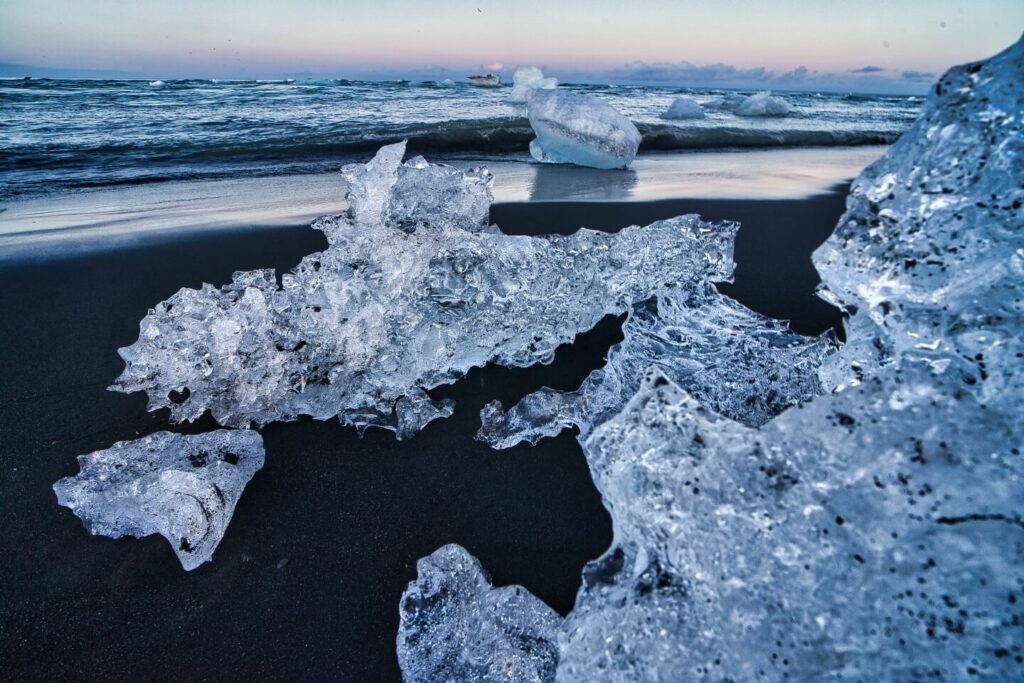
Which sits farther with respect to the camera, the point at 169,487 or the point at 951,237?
the point at 169,487

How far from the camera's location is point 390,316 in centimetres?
221

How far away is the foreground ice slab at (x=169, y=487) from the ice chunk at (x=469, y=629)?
0.62 meters

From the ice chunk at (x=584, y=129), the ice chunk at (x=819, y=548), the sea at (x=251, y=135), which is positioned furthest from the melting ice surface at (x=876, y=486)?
the sea at (x=251, y=135)

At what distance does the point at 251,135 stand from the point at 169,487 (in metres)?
8.53

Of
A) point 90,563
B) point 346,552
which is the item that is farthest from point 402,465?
point 90,563

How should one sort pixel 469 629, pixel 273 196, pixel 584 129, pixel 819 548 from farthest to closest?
pixel 584 129
pixel 273 196
pixel 469 629
pixel 819 548

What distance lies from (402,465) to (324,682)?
71 centimetres

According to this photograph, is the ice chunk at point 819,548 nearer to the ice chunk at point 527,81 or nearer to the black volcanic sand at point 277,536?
the black volcanic sand at point 277,536

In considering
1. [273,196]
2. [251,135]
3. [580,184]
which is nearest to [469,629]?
[273,196]

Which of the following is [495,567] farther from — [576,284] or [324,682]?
[576,284]

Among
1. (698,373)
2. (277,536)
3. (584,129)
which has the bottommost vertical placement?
(277,536)

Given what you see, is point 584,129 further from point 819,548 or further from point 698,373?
point 819,548

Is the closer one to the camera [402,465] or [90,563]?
[90,563]

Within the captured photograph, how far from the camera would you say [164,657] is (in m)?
1.22
